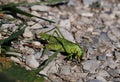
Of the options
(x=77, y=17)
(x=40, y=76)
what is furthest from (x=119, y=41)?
(x=40, y=76)

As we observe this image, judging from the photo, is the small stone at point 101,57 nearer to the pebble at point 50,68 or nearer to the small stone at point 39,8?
the pebble at point 50,68

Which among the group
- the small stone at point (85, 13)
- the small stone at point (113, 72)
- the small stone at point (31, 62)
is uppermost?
the small stone at point (85, 13)

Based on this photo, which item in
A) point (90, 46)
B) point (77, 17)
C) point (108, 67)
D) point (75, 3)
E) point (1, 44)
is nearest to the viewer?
point (1, 44)

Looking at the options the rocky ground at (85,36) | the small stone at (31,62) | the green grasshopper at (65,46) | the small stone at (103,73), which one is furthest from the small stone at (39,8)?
the small stone at (103,73)

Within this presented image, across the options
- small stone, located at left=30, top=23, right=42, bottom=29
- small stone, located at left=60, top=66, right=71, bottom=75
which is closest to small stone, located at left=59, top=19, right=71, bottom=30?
small stone, located at left=30, top=23, right=42, bottom=29

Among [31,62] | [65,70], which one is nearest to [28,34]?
[31,62]

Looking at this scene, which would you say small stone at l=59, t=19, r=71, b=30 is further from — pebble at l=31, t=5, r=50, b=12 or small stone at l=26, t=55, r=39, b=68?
small stone at l=26, t=55, r=39, b=68

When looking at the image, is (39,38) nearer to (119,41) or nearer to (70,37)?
(70,37)

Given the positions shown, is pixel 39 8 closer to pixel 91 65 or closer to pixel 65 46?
pixel 65 46
